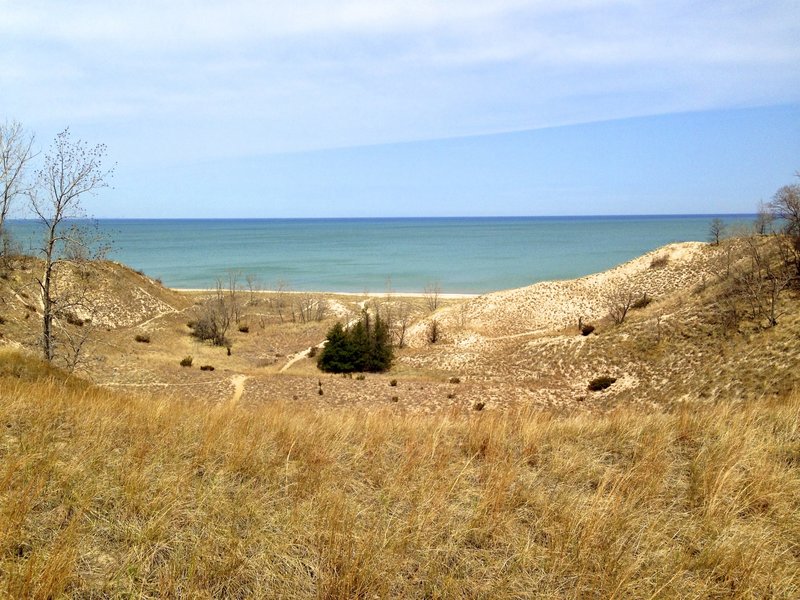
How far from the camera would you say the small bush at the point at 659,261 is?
165 feet

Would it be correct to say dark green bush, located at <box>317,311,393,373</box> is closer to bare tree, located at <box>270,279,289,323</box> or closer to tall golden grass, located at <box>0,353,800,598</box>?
bare tree, located at <box>270,279,289,323</box>

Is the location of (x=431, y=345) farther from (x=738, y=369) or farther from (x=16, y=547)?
(x=16, y=547)

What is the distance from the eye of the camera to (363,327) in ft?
124

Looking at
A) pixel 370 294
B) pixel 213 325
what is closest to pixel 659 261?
pixel 370 294

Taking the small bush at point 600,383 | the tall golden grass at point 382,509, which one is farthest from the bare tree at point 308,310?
the tall golden grass at point 382,509

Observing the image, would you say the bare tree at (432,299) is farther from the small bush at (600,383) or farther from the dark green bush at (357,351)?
the small bush at (600,383)

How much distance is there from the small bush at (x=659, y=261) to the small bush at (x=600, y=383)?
2733 cm

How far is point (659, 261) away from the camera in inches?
2005

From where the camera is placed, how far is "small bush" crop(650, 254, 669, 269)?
165ft

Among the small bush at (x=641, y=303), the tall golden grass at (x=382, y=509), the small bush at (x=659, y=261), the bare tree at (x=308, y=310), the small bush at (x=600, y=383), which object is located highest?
the small bush at (x=659, y=261)

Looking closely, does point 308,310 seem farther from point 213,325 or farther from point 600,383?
point 600,383

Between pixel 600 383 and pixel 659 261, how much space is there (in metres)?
29.1

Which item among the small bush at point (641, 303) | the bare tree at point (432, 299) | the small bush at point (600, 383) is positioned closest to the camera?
the small bush at point (600, 383)

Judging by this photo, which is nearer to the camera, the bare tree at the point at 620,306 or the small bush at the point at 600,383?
the small bush at the point at 600,383
